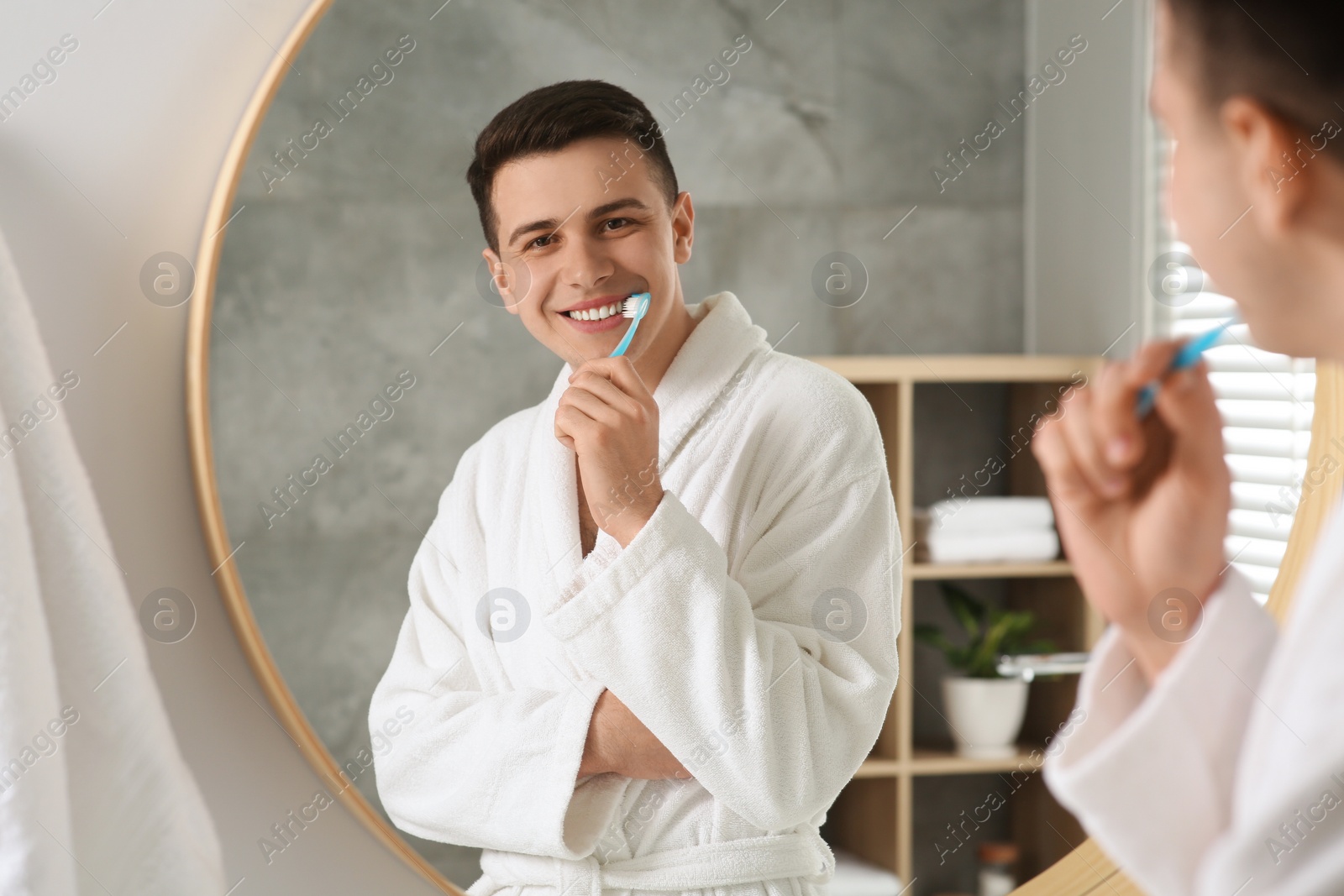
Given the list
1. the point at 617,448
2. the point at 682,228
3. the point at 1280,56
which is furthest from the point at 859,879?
the point at 1280,56

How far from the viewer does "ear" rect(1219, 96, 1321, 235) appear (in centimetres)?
33

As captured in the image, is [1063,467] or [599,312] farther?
[599,312]

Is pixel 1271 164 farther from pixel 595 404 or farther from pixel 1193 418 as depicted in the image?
pixel 595 404

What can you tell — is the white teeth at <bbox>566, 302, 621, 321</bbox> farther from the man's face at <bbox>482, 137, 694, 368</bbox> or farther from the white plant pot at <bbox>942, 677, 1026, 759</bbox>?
the white plant pot at <bbox>942, 677, 1026, 759</bbox>

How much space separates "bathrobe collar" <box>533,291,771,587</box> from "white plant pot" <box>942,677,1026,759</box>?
23 cm

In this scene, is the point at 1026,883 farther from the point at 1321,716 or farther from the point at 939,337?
the point at 1321,716

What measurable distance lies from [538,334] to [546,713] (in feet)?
0.76

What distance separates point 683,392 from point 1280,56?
38 centimetres

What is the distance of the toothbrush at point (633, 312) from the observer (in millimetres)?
633

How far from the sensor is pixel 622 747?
63 centimetres

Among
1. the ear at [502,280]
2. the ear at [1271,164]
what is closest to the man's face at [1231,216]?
the ear at [1271,164]

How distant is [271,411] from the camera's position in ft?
2.31

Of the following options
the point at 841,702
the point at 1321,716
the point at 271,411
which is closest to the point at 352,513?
the point at 271,411

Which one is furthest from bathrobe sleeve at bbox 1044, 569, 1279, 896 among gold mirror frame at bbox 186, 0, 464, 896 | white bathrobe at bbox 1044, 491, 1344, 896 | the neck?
gold mirror frame at bbox 186, 0, 464, 896
